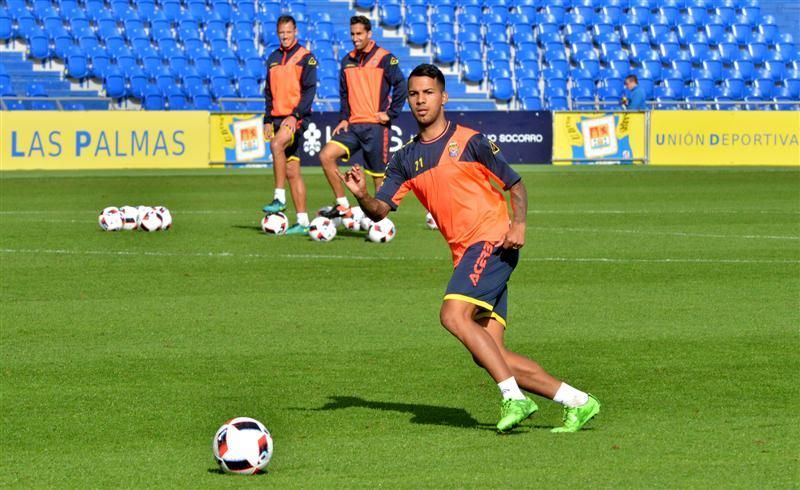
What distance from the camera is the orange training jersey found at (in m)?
6.79

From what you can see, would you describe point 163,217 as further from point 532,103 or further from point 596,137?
point 532,103

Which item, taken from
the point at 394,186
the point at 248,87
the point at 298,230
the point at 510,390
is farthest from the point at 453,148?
the point at 248,87

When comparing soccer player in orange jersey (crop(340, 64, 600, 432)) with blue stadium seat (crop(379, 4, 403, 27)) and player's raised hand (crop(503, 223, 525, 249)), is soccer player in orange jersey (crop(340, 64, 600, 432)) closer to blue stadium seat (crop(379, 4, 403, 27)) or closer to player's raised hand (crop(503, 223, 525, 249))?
player's raised hand (crop(503, 223, 525, 249))

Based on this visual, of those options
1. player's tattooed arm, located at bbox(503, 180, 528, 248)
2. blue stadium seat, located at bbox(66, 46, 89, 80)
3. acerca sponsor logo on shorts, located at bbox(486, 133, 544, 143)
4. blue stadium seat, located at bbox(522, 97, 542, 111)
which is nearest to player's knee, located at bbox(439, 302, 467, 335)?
player's tattooed arm, located at bbox(503, 180, 528, 248)

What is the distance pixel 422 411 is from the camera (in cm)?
722

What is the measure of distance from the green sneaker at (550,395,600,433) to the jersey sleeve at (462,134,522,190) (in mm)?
1138

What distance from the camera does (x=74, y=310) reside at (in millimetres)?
10695

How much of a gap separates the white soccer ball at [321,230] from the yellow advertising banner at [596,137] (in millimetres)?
15961

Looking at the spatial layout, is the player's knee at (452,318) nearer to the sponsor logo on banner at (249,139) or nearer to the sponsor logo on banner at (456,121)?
the sponsor logo on banner at (456,121)

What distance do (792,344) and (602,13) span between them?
30698 millimetres

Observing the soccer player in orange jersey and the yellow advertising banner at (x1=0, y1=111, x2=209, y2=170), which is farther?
the yellow advertising banner at (x1=0, y1=111, x2=209, y2=170)

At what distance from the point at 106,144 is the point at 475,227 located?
22.0m

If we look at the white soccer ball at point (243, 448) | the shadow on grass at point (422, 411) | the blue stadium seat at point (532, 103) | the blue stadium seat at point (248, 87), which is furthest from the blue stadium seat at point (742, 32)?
the white soccer ball at point (243, 448)

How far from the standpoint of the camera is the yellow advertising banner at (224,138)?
28.6 m
